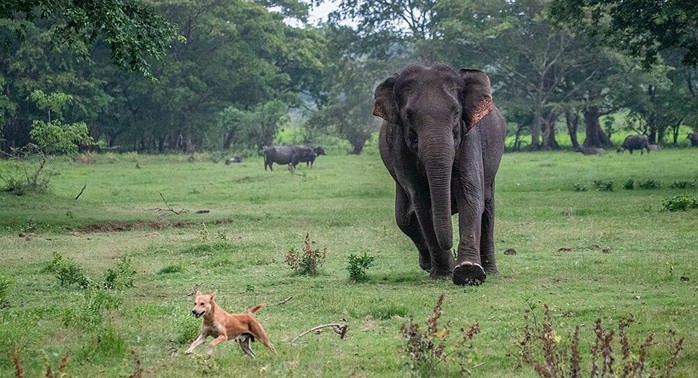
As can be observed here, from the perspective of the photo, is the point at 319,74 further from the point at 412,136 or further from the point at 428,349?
the point at 428,349

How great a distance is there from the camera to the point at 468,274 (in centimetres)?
1284

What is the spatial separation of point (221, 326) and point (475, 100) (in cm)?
631

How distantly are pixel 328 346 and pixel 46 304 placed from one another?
462 cm

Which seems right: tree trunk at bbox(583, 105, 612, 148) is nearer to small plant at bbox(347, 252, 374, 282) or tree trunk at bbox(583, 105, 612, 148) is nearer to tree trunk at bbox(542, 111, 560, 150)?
tree trunk at bbox(542, 111, 560, 150)

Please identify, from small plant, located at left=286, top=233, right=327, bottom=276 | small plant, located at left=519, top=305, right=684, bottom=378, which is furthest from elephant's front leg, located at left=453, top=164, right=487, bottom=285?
small plant, located at left=519, top=305, right=684, bottom=378

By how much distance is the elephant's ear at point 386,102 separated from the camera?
45.3 feet

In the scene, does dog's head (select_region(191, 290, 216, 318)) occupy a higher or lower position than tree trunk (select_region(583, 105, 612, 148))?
higher

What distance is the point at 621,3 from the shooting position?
27.1 m

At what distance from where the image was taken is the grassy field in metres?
9.12

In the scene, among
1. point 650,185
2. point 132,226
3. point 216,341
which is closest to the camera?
point 216,341

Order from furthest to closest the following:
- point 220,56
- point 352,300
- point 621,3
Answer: point 220,56 < point 621,3 < point 352,300

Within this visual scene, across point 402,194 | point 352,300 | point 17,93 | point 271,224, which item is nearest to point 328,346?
point 352,300

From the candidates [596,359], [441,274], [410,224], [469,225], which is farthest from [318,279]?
[596,359]

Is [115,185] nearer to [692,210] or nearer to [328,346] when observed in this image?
[692,210]
